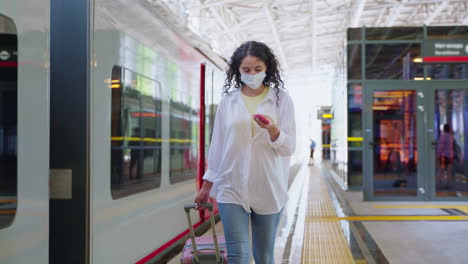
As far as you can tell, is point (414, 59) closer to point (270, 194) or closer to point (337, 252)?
point (337, 252)

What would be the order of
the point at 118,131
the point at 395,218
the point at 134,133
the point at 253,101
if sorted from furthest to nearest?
the point at 395,218 < the point at 134,133 < the point at 118,131 < the point at 253,101

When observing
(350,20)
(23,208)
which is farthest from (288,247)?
(350,20)

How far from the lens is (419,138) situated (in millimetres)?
9180

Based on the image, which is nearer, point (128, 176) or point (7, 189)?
point (7, 189)

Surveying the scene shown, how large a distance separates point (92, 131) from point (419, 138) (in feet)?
25.2

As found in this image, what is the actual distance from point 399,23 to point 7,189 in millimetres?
30972

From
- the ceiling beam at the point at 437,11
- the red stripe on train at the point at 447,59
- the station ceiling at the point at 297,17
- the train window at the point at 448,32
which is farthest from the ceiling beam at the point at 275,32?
the red stripe on train at the point at 447,59

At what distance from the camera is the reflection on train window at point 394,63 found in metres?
9.24

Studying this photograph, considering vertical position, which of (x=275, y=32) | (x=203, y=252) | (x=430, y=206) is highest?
(x=275, y=32)

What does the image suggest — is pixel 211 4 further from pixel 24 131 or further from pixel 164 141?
pixel 24 131

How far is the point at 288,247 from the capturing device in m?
5.00

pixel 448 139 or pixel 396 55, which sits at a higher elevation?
pixel 396 55

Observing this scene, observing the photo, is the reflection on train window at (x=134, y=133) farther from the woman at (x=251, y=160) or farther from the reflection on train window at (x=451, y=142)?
the reflection on train window at (x=451, y=142)

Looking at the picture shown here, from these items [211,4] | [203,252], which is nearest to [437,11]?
[211,4]
